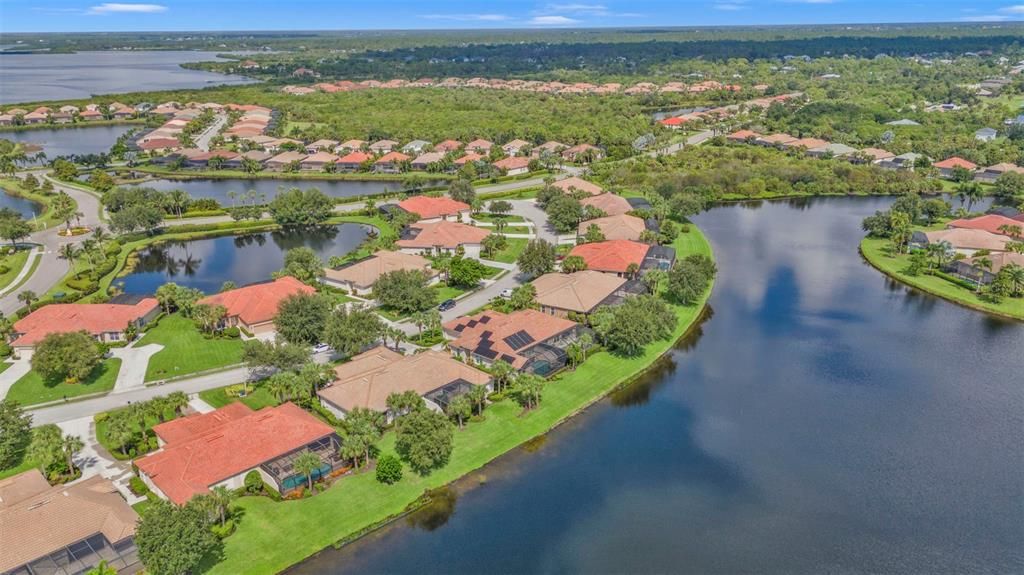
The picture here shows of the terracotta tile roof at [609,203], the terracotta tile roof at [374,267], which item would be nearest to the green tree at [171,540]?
the terracotta tile roof at [374,267]

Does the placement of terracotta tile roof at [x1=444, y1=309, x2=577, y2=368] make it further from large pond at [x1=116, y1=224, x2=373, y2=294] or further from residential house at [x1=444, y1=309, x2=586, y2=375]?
large pond at [x1=116, y1=224, x2=373, y2=294]

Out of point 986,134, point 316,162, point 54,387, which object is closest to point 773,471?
point 54,387

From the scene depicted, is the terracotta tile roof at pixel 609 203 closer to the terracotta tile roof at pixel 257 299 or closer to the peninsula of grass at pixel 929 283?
the peninsula of grass at pixel 929 283

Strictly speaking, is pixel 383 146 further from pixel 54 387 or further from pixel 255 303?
pixel 54 387

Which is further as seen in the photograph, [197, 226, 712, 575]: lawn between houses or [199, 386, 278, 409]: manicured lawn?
[199, 386, 278, 409]: manicured lawn

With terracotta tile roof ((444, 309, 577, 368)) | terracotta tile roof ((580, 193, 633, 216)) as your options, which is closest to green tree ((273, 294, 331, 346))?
terracotta tile roof ((444, 309, 577, 368))
